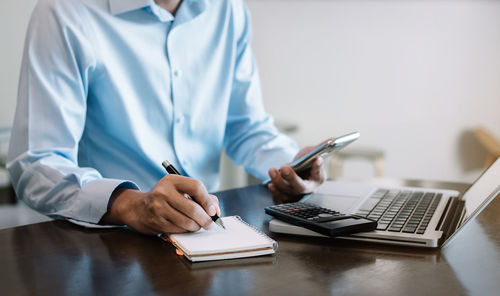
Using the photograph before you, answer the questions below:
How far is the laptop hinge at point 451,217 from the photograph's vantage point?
0.93 m

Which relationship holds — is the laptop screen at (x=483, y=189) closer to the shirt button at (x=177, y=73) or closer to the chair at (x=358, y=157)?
the shirt button at (x=177, y=73)

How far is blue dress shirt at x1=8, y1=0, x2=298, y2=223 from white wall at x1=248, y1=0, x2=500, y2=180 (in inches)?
65.3

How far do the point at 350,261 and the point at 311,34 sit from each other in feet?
8.51

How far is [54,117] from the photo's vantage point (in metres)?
1.15

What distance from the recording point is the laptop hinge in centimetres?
93

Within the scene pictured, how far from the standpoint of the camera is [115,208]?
0.99 metres

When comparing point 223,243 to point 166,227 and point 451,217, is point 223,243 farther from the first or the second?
point 451,217

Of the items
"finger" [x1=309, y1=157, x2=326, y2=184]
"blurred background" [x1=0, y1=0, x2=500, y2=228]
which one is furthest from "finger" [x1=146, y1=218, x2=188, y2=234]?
"blurred background" [x1=0, y1=0, x2=500, y2=228]

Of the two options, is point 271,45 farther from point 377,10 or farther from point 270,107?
point 377,10

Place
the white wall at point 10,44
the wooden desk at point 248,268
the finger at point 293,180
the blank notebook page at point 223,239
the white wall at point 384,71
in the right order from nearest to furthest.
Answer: the wooden desk at point 248,268 < the blank notebook page at point 223,239 < the finger at point 293,180 < the white wall at point 10,44 < the white wall at point 384,71

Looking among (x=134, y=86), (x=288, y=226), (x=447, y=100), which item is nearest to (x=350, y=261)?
(x=288, y=226)

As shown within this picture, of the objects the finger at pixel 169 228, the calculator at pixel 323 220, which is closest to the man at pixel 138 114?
the finger at pixel 169 228

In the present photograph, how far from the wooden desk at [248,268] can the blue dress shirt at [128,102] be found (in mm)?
149

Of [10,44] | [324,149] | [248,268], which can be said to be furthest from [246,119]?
[10,44]
